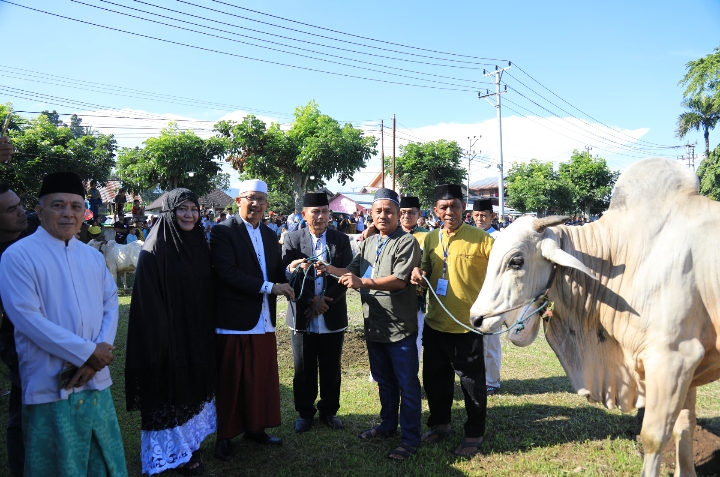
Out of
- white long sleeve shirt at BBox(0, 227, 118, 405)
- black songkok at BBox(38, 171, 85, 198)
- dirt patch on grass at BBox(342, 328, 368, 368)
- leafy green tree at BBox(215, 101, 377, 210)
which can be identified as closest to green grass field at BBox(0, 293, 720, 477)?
dirt patch on grass at BBox(342, 328, 368, 368)

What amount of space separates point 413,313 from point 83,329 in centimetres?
244

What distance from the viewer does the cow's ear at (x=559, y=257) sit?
296 cm

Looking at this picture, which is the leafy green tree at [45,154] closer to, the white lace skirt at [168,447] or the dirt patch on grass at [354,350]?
the dirt patch on grass at [354,350]

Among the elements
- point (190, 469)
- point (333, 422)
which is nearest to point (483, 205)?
point (333, 422)

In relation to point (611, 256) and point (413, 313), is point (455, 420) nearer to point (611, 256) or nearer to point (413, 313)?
point (413, 313)

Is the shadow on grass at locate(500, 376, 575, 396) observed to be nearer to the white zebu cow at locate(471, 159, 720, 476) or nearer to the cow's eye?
the white zebu cow at locate(471, 159, 720, 476)

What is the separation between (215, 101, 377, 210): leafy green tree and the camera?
23.1 m

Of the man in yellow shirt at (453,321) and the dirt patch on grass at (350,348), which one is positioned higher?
the man in yellow shirt at (453,321)

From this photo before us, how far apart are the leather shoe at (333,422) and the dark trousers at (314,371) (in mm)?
44

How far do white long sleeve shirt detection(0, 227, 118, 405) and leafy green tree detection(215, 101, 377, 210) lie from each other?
66.2 feet

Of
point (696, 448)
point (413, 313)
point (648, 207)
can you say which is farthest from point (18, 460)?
point (696, 448)

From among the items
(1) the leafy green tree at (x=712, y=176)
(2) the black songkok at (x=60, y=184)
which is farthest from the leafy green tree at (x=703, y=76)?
(2) the black songkok at (x=60, y=184)

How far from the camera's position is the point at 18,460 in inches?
128

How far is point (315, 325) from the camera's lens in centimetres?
450
